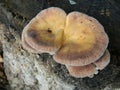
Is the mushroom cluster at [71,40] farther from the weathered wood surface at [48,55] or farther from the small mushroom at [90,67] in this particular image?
the weathered wood surface at [48,55]

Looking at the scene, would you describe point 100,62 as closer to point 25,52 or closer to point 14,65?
point 25,52

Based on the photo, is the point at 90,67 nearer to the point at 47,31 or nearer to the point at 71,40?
the point at 71,40

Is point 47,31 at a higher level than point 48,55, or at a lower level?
higher

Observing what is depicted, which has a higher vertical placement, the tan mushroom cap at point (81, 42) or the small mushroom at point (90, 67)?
the tan mushroom cap at point (81, 42)

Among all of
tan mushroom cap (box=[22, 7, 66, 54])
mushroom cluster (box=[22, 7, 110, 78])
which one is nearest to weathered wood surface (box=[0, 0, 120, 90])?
mushroom cluster (box=[22, 7, 110, 78])

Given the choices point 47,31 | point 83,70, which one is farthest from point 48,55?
point 83,70

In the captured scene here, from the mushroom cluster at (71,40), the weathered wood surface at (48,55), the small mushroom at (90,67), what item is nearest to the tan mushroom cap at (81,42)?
the mushroom cluster at (71,40)
